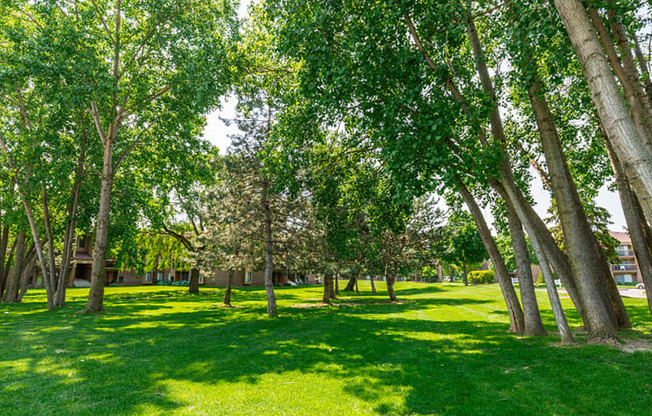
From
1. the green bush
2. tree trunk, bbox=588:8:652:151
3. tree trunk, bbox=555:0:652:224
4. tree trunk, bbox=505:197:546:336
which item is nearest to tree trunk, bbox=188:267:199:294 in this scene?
tree trunk, bbox=505:197:546:336

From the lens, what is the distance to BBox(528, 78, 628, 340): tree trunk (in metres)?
7.47

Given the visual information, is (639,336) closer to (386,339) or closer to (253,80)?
(386,339)

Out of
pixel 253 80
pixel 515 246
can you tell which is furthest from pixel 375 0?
pixel 515 246

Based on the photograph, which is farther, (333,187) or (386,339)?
(333,187)

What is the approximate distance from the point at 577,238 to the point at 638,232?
3.00m

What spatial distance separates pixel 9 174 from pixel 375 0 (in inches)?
745

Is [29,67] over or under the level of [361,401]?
over

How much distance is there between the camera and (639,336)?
27.3 ft

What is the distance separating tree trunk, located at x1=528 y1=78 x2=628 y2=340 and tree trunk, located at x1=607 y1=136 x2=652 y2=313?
1198 mm

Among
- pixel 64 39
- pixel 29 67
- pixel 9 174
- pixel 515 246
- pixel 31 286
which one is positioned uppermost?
pixel 64 39

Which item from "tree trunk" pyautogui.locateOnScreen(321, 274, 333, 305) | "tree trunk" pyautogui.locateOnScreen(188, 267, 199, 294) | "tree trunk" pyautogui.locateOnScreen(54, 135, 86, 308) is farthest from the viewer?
"tree trunk" pyautogui.locateOnScreen(188, 267, 199, 294)

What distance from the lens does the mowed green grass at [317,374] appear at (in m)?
4.64

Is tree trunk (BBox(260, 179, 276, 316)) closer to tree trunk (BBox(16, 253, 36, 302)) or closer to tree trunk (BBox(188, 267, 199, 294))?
tree trunk (BBox(16, 253, 36, 302))

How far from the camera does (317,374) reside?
248 inches
